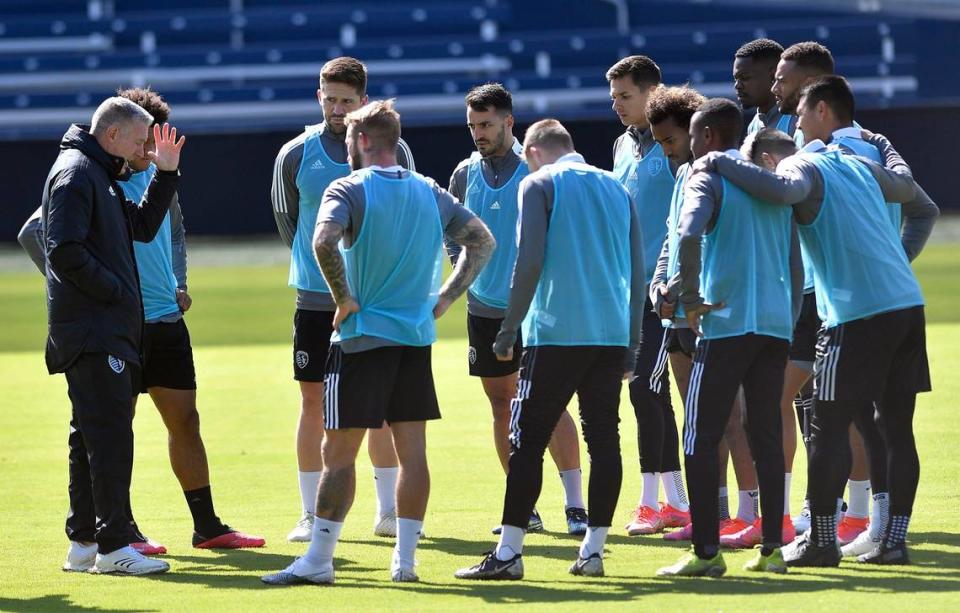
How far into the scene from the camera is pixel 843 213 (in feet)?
19.2

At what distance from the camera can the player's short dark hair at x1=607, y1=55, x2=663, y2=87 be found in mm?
7199

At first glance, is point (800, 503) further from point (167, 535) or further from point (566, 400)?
point (167, 535)

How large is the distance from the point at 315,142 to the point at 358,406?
187 cm

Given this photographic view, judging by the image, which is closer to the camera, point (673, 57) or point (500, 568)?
point (500, 568)

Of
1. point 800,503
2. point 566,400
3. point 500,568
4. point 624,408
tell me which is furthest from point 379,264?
point 624,408

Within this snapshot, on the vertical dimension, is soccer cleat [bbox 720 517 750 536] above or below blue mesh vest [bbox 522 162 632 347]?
below

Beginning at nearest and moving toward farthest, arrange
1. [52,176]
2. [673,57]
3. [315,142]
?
[52,176] < [315,142] < [673,57]

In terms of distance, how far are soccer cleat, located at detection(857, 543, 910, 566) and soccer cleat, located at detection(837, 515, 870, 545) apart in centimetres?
61

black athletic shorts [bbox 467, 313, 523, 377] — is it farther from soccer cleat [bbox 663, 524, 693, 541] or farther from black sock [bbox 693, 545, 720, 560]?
black sock [bbox 693, 545, 720, 560]

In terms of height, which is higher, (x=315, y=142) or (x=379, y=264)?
(x=315, y=142)

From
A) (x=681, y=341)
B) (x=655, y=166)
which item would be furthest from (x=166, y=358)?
(x=655, y=166)

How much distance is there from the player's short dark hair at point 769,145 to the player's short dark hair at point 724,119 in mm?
285

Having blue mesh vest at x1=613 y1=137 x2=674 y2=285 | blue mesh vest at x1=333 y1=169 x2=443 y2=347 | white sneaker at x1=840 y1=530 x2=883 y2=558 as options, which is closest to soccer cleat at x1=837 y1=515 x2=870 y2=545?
white sneaker at x1=840 y1=530 x2=883 y2=558

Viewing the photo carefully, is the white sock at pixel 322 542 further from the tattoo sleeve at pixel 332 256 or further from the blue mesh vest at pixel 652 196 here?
the blue mesh vest at pixel 652 196
